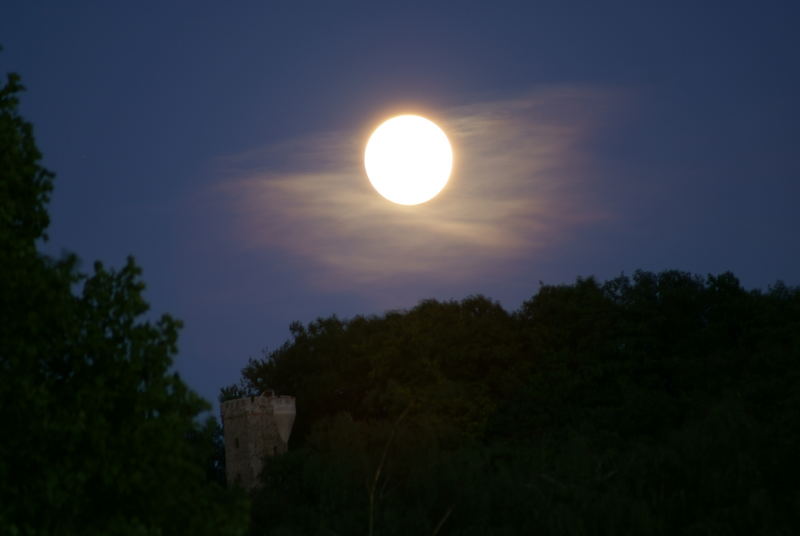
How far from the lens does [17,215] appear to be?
14.8 m

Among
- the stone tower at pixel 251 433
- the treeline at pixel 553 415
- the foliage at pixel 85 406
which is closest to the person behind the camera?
the foliage at pixel 85 406

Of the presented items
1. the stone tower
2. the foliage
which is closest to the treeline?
the stone tower

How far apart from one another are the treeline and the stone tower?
181 centimetres

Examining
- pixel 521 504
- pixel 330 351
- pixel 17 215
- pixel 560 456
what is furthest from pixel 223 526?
pixel 330 351

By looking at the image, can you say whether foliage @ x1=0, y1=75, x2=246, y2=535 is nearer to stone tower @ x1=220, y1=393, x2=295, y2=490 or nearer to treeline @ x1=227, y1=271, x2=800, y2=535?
treeline @ x1=227, y1=271, x2=800, y2=535

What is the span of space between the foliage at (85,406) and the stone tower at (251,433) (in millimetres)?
28534

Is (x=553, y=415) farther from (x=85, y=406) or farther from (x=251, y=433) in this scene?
(x=85, y=406)

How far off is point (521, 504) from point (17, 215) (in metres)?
21.9

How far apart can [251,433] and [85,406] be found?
2987 centimetres

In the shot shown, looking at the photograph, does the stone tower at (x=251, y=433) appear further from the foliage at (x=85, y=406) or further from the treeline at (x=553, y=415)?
the foliage at (x=85, y=406)

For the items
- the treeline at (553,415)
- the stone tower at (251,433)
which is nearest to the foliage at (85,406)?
the treeline at (553,415)

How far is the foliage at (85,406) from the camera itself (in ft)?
42.3

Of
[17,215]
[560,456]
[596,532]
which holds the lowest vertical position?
[596,532]

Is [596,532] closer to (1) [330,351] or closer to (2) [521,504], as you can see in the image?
(2) [521,504]
